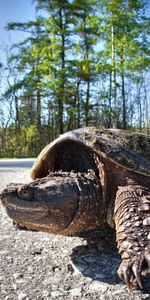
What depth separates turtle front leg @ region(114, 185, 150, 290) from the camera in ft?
3.98

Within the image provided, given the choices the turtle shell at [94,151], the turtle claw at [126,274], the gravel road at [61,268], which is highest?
the turtle shell at [94,151]

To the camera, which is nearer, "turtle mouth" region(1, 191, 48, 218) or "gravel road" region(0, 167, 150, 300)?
"gravel road" region(0, 167, 150, 300)

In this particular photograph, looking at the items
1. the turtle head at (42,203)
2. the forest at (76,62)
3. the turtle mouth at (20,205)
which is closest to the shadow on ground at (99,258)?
the turtle head at (42,203)

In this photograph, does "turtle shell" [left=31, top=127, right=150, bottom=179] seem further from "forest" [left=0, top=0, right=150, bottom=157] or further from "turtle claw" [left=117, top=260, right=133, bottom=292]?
"forest" [left=0, top=0, right=150, bottom=157]

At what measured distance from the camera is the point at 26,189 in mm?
1509

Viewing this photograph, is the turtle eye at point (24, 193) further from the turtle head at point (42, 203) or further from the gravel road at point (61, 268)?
the gravel road at point (61, 268)

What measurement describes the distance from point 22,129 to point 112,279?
63.1 ft

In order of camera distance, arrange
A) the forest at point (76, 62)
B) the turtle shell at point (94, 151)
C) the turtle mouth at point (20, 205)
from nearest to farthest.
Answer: the turtle mouth at point (20, 205)
the turtle shell at point (94, 151)
the forest at point (76, 62)

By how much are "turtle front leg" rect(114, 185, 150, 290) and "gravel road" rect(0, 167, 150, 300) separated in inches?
3.8

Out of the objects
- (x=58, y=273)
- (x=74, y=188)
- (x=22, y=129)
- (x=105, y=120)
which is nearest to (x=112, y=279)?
(x=58, y=273)

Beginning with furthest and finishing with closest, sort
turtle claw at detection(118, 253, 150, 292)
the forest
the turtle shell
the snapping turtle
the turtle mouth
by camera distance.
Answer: the forest
the turtle shell
the turtle mouth
the snapping turtle
turtle claw at detection(118, 253, 150, 292)

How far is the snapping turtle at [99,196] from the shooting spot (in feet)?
4.50

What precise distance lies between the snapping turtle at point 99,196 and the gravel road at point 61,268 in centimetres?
14

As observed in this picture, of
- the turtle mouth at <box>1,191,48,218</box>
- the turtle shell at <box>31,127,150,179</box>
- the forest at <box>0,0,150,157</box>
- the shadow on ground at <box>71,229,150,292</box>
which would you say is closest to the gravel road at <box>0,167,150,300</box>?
the shadow on ground at <box>71,229,150,292</box>
